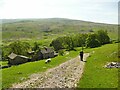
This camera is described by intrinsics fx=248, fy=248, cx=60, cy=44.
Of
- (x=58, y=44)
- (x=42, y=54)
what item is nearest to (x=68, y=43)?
(x=58, y=44)

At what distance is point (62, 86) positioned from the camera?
3353 centimetres

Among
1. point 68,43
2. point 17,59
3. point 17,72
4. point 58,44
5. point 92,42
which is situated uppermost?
point 17,72

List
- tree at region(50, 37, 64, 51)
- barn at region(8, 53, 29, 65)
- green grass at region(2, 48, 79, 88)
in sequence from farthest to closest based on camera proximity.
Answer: tree at region(50, 37, 64, 51) → barn at region(8, 53, 29, 65) → green grass at region(2, 48, 79, 88)

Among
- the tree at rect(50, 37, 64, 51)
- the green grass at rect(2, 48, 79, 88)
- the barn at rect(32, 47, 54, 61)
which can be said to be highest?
the green grass at rect(2, 48, 79, 88)

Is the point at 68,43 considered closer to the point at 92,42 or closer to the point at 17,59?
the point at 92,42

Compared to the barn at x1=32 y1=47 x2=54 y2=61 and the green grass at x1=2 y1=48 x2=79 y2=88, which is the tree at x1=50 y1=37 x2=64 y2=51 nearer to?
the barn at x1=32 y1=47 x2=54 y2=61

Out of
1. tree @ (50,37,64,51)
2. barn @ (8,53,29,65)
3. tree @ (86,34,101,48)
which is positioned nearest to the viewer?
barn @ (8,53,29,65)

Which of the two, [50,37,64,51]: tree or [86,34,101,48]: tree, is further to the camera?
[50,37,64,51]: tree

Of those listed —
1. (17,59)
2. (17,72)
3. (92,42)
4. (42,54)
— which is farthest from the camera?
(92,42)

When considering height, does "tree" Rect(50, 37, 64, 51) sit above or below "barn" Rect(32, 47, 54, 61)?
below

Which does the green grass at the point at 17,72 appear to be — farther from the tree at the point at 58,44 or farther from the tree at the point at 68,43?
the tree at the point at 58,44

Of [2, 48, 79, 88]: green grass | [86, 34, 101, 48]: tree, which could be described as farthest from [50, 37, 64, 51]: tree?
[2, 48, 79, 88]: green grass

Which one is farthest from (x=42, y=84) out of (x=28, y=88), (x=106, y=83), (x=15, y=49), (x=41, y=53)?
(x=15, y=49)

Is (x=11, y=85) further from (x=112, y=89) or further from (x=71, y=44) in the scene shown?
(x=71, y=44)
